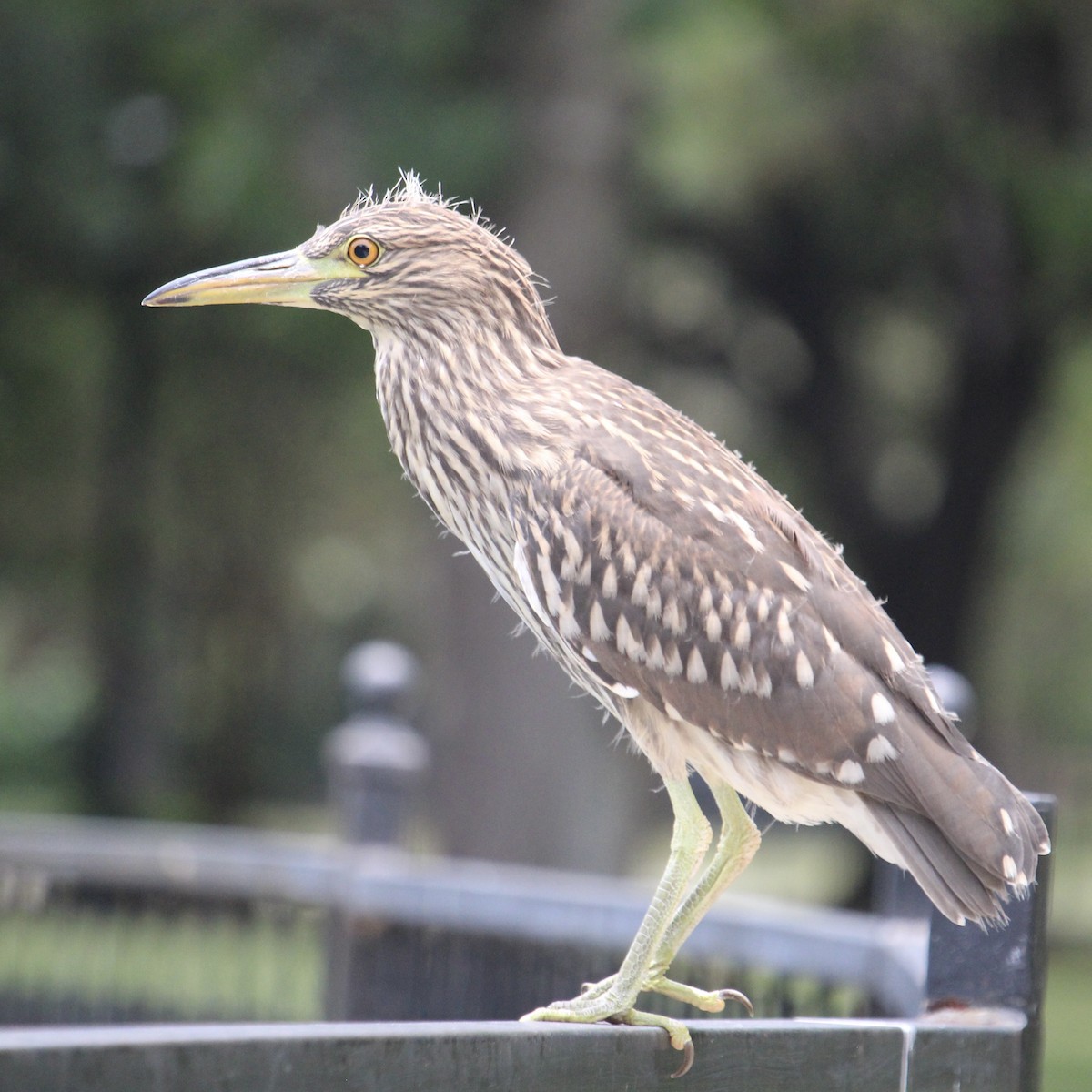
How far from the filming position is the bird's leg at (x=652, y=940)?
3109 millimetres

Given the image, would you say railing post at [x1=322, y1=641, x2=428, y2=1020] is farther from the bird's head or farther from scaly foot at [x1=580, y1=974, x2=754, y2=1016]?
the bird's head

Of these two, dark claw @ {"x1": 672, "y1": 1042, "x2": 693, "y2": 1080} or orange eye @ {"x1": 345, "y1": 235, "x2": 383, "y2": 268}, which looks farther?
orange eye @ {"x1": 345, "y1": 235, "x2": 383, "y2": 268}


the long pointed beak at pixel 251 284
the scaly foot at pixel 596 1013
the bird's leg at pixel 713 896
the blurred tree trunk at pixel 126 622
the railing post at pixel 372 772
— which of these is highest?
the blurred tree trunk at pixel 126 622

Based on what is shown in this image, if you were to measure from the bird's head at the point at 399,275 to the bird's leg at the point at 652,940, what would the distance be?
117 cm

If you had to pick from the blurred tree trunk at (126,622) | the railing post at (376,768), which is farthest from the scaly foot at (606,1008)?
the blurred tree trunk at (126,622)

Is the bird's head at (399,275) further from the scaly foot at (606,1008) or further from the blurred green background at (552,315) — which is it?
the blurred green background at (552,315)

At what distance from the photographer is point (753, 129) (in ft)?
46.2

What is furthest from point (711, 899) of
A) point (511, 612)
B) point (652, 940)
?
point (511, 612)

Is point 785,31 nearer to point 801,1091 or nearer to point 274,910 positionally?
point 274,910

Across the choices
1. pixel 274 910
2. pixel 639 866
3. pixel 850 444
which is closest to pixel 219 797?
pixel 639 866

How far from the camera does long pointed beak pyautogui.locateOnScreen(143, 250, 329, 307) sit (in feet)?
12.1

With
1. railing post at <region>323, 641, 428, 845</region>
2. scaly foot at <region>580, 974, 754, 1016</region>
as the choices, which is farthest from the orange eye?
railing post at <region>323, 641, 428, 845</region>

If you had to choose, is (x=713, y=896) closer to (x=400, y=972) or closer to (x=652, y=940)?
(x=652, y=940)

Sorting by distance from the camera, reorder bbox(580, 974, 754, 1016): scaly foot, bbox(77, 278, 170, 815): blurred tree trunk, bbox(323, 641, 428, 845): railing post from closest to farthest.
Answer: bbox(580, 974, 754, 1016): scaly foot
bbox(323, 641, 428, 845): railing post
bbox(77, 278, 170, 815): blurred tree trunk
